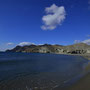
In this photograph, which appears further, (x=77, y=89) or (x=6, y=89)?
(x=6, y=89)

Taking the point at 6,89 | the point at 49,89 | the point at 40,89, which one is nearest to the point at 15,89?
the point at 6,89

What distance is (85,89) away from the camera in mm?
7941

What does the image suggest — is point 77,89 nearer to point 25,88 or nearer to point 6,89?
point 25,88

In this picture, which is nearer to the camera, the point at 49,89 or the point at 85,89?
the point at 85,89

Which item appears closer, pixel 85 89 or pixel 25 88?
pixel 85 89

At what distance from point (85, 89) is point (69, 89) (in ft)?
4.11

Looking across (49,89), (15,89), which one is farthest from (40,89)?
(15,89)

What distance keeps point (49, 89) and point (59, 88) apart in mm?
896

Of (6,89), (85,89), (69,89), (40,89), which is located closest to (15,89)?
(6,89)

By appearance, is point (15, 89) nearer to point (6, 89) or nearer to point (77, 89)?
point (6, 89)

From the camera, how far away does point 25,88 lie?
29.1 feet

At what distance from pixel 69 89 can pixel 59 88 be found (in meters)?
0.89

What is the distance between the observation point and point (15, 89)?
28.3 ft

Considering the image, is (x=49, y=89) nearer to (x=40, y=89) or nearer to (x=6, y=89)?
(x=40, y=89)
